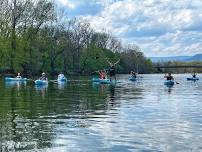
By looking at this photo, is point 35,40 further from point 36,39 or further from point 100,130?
point 100,130

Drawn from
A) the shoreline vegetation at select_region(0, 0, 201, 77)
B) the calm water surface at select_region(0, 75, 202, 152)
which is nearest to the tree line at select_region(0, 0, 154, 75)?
the shoreline vegetation at select_region(0, 0, 201, 77)

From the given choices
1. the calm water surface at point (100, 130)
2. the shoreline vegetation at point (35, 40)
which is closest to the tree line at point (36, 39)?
the shoreline vegetation at point (35, 40)

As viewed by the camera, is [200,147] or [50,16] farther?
[50,16]

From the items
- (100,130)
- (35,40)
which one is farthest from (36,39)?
(100,130)

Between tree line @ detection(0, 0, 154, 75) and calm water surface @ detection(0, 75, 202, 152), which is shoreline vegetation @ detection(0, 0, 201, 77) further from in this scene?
calm water surface @ detection(0, 75, 202, 152)

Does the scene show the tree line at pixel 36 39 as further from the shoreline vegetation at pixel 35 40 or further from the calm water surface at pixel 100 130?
the calm water surface at pixel 100 130

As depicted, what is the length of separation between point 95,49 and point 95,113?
509 ft

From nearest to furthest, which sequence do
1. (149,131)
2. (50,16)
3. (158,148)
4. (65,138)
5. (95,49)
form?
(158,148) → (65,138) → (149,131) → (50,16) → (95,49)

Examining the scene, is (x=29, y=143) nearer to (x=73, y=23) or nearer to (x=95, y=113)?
(x=95, y=113)

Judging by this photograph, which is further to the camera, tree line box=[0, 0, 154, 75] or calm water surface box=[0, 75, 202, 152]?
tree line box=[0, 0, 154, 75]

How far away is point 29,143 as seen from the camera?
17.8 m

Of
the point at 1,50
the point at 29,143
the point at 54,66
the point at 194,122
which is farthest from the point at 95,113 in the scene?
the point at 54,66

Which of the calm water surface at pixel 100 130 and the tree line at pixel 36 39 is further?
the tree line at pixel 36 39

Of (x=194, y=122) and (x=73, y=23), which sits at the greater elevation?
(x=73, y=23)
